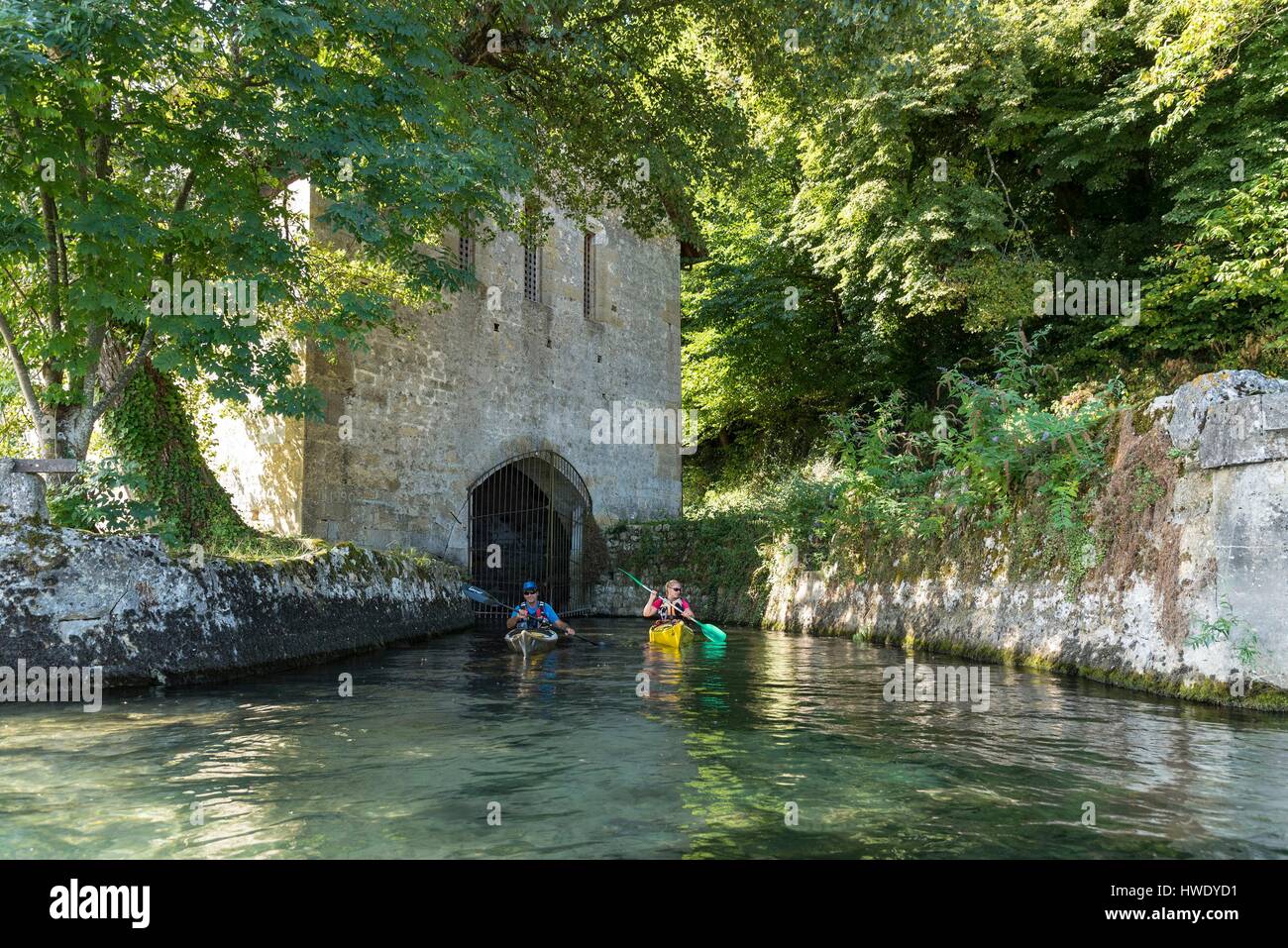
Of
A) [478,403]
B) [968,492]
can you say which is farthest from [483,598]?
[968,492]

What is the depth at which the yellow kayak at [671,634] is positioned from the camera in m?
13.2

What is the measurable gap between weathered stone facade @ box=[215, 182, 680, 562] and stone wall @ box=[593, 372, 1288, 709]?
7413mm

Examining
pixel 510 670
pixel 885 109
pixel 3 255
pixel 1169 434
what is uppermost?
pixel 885 109

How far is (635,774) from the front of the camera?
18.1ft

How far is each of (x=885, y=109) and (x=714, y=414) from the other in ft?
35.3

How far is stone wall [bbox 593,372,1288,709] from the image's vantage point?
7.14m

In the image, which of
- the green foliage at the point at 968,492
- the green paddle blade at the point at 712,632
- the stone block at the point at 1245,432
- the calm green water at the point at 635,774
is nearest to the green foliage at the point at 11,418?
the calm green water at the point at 635,774

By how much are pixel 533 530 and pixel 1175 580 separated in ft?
46.6

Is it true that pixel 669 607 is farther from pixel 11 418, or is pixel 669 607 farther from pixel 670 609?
pixel 11 418

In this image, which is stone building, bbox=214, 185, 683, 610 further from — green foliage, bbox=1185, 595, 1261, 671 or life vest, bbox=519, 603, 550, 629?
green foliage, bbox=1185, 595, 1261, 671

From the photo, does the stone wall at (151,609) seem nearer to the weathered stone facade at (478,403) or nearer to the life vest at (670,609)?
the weathered stone facade at (478,403)
